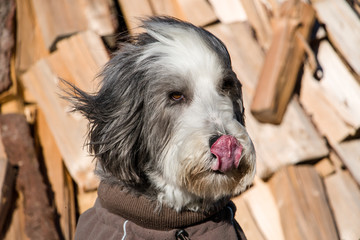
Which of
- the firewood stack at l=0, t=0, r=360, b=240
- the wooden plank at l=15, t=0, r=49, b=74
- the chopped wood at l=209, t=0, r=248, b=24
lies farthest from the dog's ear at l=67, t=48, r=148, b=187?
the chopped wood at l=209, t=0, r=248, b=24

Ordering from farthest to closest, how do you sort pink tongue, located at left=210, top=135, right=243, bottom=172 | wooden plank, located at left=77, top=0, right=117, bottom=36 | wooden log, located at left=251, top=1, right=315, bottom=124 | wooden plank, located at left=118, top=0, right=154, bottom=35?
wooden plank, located at left=118, top=0, right=154, bottom=35 → wooden plank, located at left=77, top=0, right=117, bottom=36 → wooden log, located at left=251, top=1, right=315, bottom=124 → pink tongue, located at left=210, top=135, right=243, bottom=172

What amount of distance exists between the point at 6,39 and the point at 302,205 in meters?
2.36

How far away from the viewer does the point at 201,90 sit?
2449 millimetres

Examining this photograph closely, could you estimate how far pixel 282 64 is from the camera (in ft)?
13.0

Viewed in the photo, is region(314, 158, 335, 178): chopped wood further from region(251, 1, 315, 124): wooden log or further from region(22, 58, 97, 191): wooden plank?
region(22, 58, 97, 191): wooden plank

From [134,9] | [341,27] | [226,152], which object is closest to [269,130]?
[341,27]

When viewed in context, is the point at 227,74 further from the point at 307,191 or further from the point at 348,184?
the point at 348,184

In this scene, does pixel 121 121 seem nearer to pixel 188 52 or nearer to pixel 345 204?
pixel 188 52

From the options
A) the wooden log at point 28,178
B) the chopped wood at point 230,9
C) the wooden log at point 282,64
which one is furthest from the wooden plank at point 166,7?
the wooden log at point 28,178

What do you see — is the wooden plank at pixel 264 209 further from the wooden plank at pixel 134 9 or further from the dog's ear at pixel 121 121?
the dog's ear at pixel 121 121

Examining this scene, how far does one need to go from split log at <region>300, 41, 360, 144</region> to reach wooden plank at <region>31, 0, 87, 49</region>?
66.9 inches

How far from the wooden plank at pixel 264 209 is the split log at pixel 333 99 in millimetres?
627

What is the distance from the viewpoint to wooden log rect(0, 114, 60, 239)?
12.8ft

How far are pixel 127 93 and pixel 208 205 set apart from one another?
0.62 m
